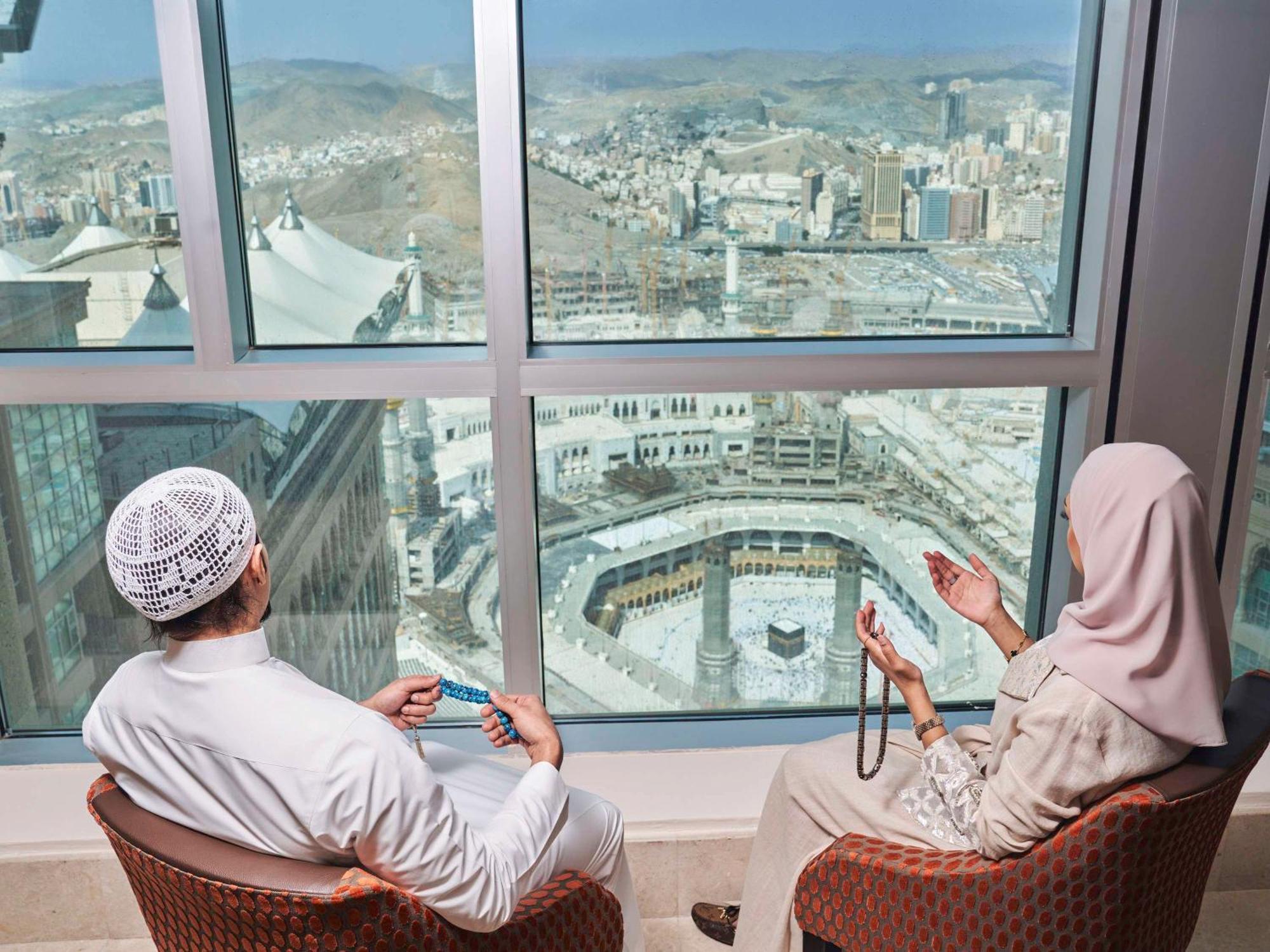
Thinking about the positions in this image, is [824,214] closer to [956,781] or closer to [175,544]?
[956,781]

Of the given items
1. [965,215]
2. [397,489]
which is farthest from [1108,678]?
[397,489]

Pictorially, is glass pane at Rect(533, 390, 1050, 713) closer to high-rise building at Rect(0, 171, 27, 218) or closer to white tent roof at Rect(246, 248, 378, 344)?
white tent roof at Rect(246, 248, 378, 344)

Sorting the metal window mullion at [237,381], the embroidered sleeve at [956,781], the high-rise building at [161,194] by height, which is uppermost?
the high-rise building at [161,194]

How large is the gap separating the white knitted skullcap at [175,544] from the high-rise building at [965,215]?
177cm

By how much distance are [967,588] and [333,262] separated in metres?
1.58

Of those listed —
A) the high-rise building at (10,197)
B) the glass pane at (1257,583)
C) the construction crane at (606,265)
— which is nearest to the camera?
the high-rise building at (10,197)

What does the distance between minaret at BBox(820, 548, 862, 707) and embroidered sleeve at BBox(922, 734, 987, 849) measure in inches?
36.4

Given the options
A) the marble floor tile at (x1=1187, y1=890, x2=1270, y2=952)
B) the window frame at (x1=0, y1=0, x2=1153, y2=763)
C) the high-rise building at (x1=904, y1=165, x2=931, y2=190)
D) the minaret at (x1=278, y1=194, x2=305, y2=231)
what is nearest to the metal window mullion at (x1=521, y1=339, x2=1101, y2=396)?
the window frame at (x1=0, y1=0, x2=1153, y2=763)

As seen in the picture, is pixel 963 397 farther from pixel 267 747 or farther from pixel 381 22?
pixel 267 747

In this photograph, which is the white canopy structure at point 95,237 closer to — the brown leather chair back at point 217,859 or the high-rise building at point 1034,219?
the brown leather chair back at point 217,859

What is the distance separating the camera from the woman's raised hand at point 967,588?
1.94 metres

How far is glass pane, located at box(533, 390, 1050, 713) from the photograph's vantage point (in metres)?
2.50

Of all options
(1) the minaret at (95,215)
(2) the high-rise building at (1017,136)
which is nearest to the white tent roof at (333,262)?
(1) the minaret at (95,215)

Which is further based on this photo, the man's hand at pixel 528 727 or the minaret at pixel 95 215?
the minaret at pixel 95 215
